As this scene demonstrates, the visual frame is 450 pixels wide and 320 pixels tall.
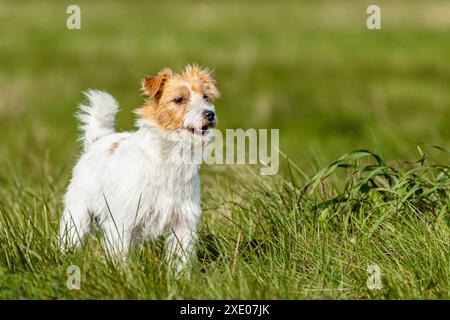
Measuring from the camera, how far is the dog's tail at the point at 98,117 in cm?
873

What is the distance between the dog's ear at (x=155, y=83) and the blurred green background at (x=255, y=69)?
279 inches

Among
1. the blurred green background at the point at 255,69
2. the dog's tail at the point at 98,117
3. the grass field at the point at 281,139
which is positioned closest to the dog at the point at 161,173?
the grass field at the point at 281,139

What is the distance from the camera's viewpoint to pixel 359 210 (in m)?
7.68

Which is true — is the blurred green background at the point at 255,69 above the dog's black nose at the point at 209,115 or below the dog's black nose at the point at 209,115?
above

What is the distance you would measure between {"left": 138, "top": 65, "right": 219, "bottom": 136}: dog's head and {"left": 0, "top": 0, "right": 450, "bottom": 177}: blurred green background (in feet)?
23.0

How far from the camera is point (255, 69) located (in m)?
23.9

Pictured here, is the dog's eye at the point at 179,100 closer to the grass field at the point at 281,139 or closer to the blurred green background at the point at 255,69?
the grass field at the point at 281,139

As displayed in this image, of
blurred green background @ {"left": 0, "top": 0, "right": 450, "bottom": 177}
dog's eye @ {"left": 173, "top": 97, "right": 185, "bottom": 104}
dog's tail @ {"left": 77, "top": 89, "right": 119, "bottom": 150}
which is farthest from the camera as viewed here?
blurred green background @ {"left": 0, "top": 0, "right": 450, "bottom": 177}

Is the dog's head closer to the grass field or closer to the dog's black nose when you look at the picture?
the dog's black nose

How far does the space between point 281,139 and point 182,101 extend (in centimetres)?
1110

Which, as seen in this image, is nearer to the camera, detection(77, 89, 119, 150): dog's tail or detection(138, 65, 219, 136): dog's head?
detection(138, 65, 219, 136): dog's head

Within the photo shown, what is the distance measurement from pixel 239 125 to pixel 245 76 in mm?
3947

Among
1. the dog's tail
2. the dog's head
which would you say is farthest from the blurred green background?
the dog's head

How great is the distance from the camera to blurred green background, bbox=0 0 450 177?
18.8 meters
